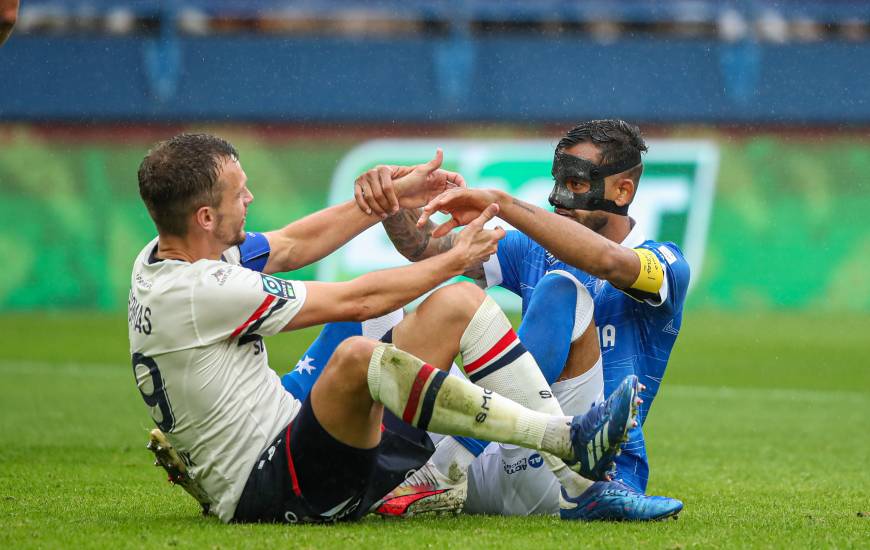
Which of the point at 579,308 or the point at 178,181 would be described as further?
the point at 579,308

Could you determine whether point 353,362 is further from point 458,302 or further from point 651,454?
point 651,454

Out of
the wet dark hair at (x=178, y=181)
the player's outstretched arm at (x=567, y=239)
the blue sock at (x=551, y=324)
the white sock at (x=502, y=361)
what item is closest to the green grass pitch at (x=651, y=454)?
the white sock at (x=502, y=361)

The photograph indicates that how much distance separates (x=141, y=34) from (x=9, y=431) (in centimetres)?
1593

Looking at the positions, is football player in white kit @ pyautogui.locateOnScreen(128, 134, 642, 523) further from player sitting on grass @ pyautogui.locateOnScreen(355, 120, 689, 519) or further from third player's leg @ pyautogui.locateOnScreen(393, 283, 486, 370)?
player sitting on grass @ pyautogui.locateOnScreen(355, 120, 689, 519)

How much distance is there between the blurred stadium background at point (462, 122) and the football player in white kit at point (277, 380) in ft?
31.5

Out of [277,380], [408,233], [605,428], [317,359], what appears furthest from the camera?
[408,233]

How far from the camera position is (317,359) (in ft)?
17.3

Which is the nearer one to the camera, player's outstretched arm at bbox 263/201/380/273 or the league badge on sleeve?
the league badge on sleeve

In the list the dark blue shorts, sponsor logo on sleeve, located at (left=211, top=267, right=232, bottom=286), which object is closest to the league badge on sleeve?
sponsor logo on sleeve, located at (left=211, top=267, right=232, bottom=286)

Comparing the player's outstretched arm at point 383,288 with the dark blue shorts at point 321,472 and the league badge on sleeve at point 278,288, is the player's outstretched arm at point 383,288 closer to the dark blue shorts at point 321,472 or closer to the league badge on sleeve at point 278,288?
the league badge on sleeve at point 278,288

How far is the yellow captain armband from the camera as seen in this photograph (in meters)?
4.82

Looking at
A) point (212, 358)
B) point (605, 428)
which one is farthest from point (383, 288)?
point (605, 428)

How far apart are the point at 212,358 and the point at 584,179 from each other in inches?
75.6

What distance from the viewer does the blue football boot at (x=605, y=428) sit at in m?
4.03
